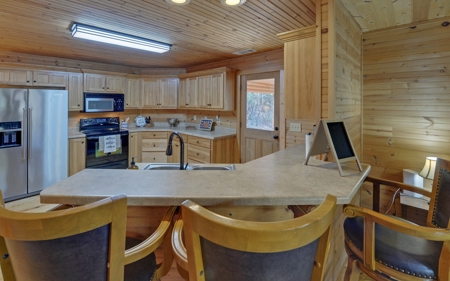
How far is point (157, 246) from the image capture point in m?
0.92

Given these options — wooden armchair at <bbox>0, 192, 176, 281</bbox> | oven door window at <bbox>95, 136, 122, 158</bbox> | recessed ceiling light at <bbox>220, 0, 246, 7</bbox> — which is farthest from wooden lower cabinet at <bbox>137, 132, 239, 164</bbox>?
wooden armchair at <bbox>0, 192, 176, 281</bbox>

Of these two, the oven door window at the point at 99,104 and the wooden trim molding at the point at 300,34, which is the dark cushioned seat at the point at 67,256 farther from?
the oven door window at the point at 99,104

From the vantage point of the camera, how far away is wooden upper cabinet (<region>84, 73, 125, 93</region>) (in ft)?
14.4

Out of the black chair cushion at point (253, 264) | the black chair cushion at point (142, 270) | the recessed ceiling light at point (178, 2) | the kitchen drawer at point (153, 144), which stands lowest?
the black chair cushion at point (142, 270)

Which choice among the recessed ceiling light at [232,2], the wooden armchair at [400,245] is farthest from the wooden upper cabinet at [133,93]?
the wooden armchair at [400,245]

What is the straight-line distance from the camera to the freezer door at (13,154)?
3.29 m

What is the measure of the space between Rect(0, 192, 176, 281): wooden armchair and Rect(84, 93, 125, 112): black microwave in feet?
13.9

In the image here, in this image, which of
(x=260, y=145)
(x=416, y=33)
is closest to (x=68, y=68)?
(x=260, y=145)

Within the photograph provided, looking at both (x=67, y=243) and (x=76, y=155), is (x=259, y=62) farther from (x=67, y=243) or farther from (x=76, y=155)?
(x=67, y=243)

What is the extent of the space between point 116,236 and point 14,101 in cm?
389

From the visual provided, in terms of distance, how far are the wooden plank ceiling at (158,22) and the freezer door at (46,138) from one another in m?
0.84

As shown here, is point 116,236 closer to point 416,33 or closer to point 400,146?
point 400,146

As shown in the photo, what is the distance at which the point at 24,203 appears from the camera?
3.38 meters

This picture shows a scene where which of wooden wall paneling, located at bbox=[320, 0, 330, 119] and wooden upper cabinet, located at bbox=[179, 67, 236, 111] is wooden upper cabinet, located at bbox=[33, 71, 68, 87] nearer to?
wooden upper cabinet, located at bbox=[179, 67, 236, 111]
